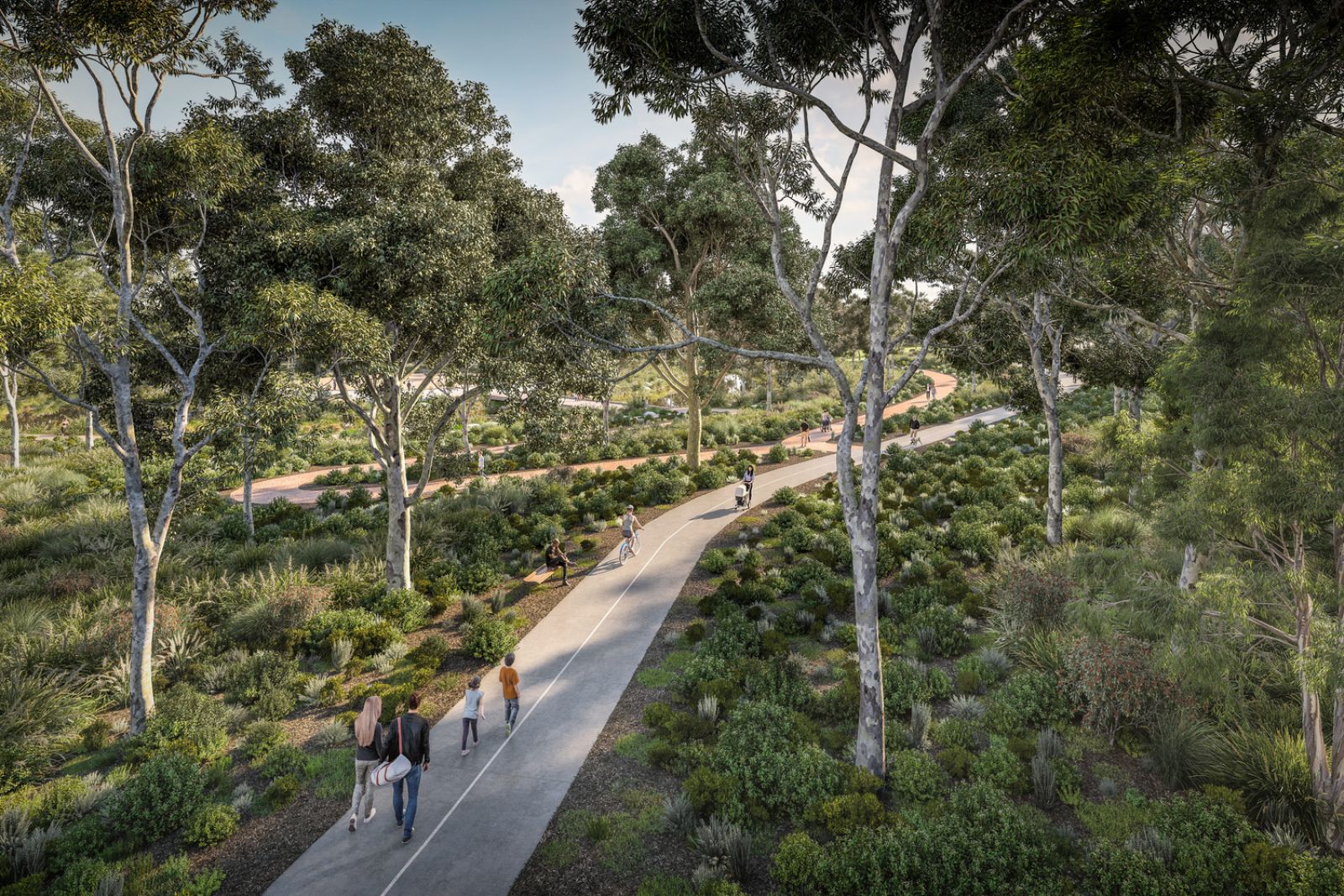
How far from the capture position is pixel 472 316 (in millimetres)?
12641

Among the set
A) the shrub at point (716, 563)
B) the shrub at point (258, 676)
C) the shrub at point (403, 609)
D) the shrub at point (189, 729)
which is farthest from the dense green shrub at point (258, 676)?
the shrub at point (716, 563)

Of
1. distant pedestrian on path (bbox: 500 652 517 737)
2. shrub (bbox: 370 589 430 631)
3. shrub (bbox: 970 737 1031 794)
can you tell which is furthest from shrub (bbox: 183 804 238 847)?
shrub (bbox: 970 737 1031 794)

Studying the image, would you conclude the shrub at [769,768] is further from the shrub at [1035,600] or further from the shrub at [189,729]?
the shrub at [189,729]

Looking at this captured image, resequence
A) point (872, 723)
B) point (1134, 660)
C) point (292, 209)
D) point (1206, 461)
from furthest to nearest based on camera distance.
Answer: point (292, 209) → point (1206, 461) → point (1134, 660) → point (872, 723)

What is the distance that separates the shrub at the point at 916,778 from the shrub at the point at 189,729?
10.5 m

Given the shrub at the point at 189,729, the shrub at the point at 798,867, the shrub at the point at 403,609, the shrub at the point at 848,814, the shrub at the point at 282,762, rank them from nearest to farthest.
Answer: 1. the shrub at the point at 798,867
2. the shrub at the point at 848,814
3. the shrub at the point at 282,762
4. the shrub at the point at 189,729
5. the shrub at the point at 403,609

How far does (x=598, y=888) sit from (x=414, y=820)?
2902 mm

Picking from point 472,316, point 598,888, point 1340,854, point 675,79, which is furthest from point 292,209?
point 1340,854

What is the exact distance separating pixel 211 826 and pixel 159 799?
A: 922 mm

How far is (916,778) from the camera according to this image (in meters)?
7.87

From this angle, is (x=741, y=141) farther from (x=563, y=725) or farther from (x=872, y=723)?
(x=563, y=725)

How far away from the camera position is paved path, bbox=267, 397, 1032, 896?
21.6ft

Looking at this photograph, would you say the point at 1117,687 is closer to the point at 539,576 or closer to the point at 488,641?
the point at 488,641

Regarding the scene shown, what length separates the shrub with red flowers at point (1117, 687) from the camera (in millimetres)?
8828
